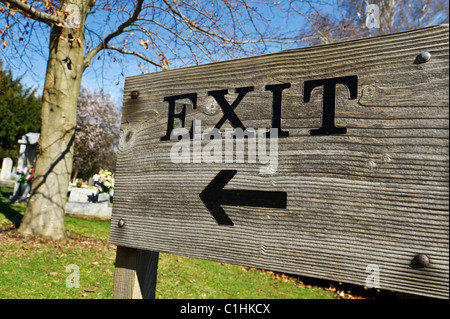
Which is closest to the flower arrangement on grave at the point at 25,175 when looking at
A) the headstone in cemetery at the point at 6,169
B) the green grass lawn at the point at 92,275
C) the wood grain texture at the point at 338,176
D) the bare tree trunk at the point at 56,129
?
the green grass lawn at the point at 92,275

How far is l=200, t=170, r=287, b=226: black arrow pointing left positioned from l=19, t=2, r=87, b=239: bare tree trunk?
240 inches

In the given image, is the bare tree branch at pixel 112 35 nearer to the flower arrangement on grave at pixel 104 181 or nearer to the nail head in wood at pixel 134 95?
the nail head in wood at pixel 134 95

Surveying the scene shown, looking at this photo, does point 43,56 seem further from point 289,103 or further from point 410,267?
point 410,267

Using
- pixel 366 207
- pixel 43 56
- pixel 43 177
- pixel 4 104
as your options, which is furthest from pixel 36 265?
pixel 4 104

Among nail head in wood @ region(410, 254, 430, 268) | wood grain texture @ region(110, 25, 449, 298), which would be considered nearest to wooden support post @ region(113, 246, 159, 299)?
wood grain texture @ region(110, 25, 449, 298)

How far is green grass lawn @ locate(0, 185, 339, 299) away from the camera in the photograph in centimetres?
439

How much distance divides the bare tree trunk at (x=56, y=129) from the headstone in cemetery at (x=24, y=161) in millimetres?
5875

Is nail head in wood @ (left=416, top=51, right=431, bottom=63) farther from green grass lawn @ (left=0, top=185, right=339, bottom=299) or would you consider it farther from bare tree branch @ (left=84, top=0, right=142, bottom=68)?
bare tree branch @ (left=84, top=0, right=142, bottom=68)

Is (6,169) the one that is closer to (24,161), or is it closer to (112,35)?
(24,161)

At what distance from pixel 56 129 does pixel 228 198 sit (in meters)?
6.31

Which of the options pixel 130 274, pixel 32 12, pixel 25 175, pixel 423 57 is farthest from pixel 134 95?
pixel 25 175

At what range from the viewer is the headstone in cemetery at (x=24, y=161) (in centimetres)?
1175

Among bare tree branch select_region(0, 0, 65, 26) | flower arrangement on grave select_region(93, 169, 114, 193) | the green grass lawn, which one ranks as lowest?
the green grass lawn

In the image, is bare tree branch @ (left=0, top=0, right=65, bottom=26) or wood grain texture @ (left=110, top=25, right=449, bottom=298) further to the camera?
bare tree branch @ (left=0, top=0, right=65, bottom=26)
